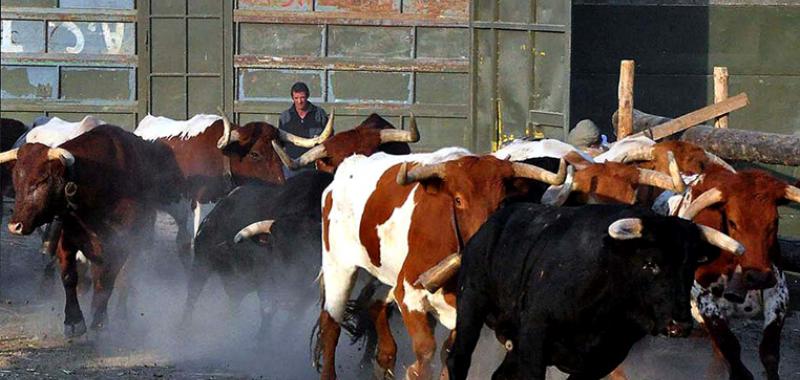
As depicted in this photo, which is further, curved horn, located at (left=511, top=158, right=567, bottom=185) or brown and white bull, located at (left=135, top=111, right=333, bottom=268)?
brown and white bull, located at (left=135, top=111, right=333, bottom=268)

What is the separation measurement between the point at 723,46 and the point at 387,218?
981cm

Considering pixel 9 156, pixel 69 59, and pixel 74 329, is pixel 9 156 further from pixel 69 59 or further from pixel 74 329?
pixel 69 59

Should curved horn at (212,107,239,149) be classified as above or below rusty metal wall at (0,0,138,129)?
below

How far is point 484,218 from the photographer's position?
8.87 metres

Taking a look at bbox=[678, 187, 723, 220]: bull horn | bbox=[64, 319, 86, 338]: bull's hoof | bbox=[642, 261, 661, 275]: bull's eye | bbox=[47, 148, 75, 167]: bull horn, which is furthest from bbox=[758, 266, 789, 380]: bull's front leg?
bbox=[47, 148, 75, 167]: bull horn

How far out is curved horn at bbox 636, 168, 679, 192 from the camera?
973cm

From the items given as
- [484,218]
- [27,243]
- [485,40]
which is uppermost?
[485,40]

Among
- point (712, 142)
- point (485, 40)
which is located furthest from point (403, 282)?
point (485, 40)

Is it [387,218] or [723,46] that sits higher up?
[723,46]

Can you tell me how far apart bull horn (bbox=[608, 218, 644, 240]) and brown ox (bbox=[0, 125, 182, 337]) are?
626cm

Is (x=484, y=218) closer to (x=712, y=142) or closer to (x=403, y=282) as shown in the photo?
(x=403, y=282)

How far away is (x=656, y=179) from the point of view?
9805 mm

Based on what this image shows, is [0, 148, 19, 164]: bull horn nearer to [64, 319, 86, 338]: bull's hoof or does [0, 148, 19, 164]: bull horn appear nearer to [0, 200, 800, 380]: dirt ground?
[0, 200, 800, 380]: dirt ground

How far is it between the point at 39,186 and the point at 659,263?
256 inches
